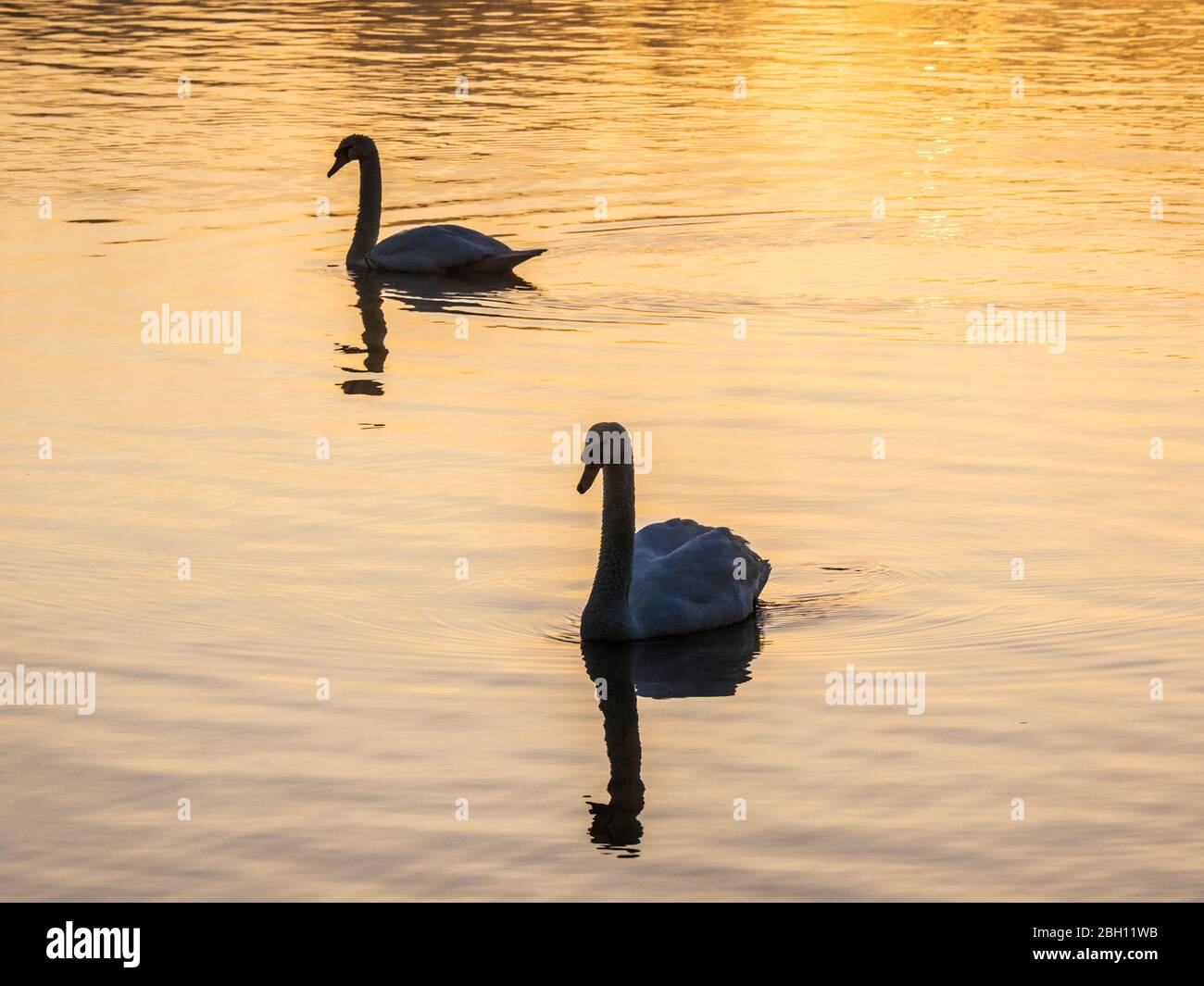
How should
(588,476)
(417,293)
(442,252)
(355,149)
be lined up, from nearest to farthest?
(588,476)
(417,293)
(442,252)
(355,149)

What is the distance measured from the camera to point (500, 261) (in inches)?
883

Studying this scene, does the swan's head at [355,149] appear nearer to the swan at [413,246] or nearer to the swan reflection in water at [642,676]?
the swan at [413,246]

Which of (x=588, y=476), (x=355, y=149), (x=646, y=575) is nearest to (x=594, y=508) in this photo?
(x=646, y=575)

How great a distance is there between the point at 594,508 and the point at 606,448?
2.46 m

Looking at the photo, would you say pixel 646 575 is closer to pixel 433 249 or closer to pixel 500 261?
pixel 500 261

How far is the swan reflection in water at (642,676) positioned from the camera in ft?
34.2

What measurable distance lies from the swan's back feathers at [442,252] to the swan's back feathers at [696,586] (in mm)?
10034

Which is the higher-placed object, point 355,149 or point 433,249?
point 355,149

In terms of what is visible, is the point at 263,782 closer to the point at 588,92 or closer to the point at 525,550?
the point at 525,550

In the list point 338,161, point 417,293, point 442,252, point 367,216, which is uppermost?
point 338,161

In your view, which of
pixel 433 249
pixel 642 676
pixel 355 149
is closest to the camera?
pixel 642 676

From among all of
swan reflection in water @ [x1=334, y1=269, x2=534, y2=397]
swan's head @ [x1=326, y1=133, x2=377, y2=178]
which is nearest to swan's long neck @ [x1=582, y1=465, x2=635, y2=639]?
swan reflection in water @ [x1=334, y1=269, x2=534, y2=397]

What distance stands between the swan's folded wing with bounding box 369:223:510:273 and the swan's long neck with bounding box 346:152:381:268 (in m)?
0.20
